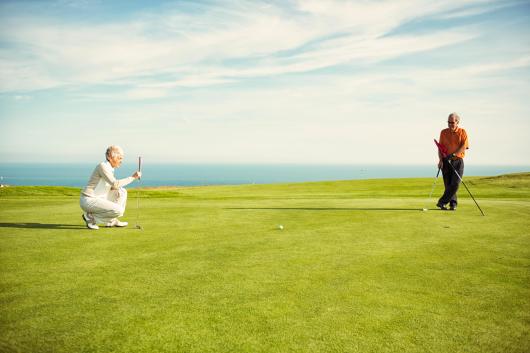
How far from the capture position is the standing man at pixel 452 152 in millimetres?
11938

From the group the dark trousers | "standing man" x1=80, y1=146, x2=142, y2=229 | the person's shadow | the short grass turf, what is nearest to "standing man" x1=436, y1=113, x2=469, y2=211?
the dark trousers

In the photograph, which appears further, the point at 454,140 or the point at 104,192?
the point at 454,140

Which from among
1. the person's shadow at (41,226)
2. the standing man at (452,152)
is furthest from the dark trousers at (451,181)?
the person's shadow at (41,226)

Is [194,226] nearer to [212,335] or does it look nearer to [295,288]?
[295,288]

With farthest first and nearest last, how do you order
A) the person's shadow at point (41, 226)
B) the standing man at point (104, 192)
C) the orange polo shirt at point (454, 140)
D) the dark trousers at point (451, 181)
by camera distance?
1. the orange polo shirt at point (454, 140)
2. the dark trousers at point (451, 181)
3. the person's shadow at point (41, 226)
4. the standing man at point (104, 192)

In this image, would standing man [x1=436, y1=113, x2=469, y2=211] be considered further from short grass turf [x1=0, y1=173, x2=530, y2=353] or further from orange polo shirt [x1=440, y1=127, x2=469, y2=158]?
short grass turf [x1=0, y1=173, x2=530, y2=353]

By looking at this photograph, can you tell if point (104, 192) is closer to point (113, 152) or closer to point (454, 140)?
point (113, 152)

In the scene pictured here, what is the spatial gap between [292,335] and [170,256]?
3125mm

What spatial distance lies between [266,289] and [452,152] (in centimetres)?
1005

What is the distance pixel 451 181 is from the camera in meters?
12.1

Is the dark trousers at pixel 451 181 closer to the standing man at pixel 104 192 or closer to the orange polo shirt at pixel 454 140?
the orange polo shirt at pixel 454 140

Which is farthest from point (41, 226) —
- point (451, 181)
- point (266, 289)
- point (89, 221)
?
point (451, 181)

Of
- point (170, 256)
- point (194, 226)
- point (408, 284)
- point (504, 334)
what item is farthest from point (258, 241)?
point (504, 334)

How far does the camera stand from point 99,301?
4.14m
